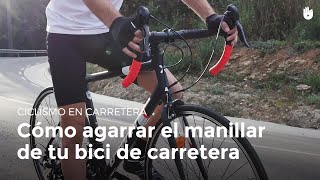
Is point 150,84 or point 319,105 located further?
point 319,105

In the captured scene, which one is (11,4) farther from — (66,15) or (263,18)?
(66,15)

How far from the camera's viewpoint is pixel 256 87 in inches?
Result: 387

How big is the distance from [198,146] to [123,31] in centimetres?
95

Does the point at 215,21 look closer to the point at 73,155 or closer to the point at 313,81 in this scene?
the point at 73,155

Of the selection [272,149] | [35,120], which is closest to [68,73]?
[35,120]

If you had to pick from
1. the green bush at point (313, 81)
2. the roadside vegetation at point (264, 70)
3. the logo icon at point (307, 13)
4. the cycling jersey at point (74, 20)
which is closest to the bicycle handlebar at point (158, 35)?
the cycling jersey at point (74, 20)

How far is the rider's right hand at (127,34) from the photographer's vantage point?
2.20m

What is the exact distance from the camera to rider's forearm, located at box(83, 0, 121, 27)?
2.32 metres

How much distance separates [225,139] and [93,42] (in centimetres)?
109

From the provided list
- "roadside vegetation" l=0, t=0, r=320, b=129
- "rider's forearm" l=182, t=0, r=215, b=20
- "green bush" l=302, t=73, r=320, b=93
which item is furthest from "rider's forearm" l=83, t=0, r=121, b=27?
"green bush" l=302, t=73, r=320, b=93

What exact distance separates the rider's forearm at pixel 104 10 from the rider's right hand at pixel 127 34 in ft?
0.28

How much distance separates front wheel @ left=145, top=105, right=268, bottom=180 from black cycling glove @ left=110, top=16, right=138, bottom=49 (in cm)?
55

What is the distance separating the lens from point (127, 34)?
2199mm


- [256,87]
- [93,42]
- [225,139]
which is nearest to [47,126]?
[93,42]
